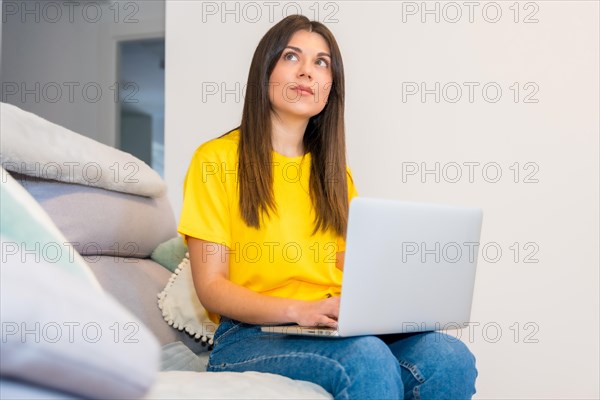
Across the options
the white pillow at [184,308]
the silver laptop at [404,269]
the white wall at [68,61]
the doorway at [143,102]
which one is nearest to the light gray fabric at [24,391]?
the silver laptop at [404,269]

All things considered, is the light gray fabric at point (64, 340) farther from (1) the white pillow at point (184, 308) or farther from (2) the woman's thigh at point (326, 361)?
(1) the white pillow at point (184, 308)

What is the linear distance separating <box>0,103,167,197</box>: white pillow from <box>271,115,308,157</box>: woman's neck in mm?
299

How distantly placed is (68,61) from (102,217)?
312cm

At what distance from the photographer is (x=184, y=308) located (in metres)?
1.58

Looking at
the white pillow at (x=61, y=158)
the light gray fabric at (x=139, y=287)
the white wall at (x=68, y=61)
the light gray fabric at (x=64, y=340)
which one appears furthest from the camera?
the white wall at (x=68, y=61)

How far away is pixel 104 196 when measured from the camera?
4.83 ft

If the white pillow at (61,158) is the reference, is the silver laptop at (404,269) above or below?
below

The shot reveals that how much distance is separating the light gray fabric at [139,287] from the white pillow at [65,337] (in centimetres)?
80

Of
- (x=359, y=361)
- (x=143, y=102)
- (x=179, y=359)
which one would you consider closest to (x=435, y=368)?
(x=359, y=361)

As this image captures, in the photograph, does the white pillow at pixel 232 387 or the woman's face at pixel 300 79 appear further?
the woman's face at pixel 300 79

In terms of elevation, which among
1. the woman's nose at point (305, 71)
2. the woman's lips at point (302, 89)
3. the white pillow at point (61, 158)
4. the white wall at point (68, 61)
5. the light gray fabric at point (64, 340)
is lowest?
the light gray fabric at point (64, 340)

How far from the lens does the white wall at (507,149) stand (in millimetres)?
2230

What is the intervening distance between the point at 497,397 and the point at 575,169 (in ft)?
2.53

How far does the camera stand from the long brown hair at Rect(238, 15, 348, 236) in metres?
1.45
